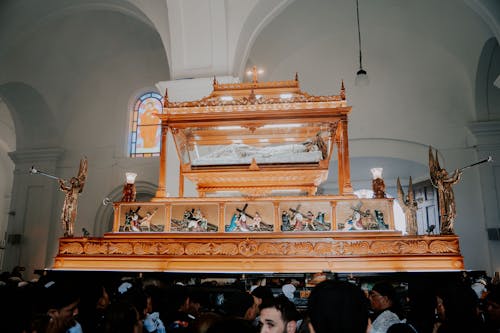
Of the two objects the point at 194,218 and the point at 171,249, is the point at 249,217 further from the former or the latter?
the point at 171,249

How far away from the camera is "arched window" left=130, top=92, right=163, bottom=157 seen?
13250 millimetres

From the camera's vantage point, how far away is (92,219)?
1276 centimetres

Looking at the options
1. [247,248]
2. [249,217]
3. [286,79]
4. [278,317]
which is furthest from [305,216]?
[286,79]

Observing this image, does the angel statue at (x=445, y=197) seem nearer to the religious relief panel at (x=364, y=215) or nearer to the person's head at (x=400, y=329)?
the religious relief panel at (x=364, y=215)

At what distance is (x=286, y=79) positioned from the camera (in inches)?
487

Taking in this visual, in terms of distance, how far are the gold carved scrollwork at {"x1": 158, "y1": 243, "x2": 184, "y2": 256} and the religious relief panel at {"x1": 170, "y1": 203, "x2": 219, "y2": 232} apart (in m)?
0.37

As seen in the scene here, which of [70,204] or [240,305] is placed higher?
[70,204]

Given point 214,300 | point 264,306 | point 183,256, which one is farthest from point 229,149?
point 264,306

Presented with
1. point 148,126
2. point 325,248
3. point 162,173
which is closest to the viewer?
point 325,248

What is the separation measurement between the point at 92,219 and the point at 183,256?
8069 mm

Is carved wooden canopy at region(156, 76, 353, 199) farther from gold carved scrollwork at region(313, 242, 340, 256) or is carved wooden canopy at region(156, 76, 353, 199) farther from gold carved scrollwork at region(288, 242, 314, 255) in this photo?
gold carved scrollwork at region(288, 242, 314, 255)

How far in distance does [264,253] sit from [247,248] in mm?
246

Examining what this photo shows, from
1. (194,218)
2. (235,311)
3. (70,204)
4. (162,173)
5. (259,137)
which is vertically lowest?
(235,311)

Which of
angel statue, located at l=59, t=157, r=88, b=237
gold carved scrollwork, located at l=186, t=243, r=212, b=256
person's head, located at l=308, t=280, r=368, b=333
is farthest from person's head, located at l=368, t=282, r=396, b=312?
angel statue, located at l=59, t=157, r=88, b=237
